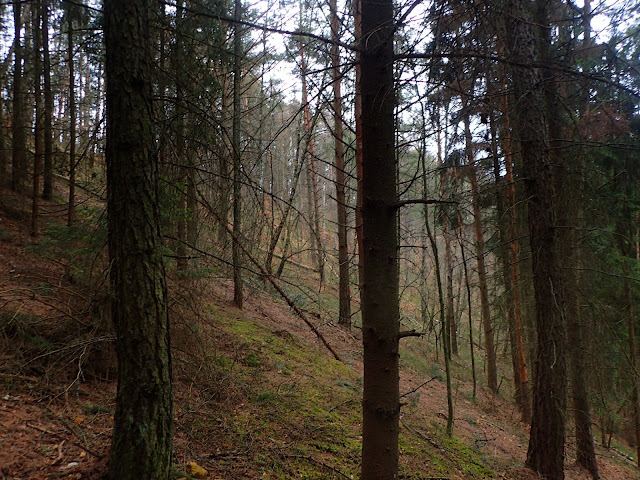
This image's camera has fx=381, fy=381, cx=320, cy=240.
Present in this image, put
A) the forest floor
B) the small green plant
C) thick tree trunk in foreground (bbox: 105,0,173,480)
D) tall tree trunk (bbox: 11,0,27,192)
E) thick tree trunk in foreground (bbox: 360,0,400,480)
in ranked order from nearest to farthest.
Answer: thick tree trunk in foreground (bbox: 105,0,173,480), thick tree trunk in foreground (bbox: 360,0,400,480), the forest floor, the small green plant, tall tree trunk (bbox: 11,0,27,192)

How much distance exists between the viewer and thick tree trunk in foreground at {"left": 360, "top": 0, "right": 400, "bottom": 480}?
101 inches

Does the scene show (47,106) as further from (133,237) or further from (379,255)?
(379,255)

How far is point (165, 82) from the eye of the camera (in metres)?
3.53

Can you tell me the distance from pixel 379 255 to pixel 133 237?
1621 mm

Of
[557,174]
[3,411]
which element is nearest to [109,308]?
[3,411]

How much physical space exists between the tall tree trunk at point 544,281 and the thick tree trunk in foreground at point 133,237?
4778 mm

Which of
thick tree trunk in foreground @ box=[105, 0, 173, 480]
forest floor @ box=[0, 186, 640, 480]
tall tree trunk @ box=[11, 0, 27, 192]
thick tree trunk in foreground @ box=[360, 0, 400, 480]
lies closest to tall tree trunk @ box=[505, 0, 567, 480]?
forest floor @ box=[0, 186, 640, 480]

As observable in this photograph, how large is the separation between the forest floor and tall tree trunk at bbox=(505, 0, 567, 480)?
27.1 inches

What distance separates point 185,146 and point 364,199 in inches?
65.7

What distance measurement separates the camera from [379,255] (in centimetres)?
262

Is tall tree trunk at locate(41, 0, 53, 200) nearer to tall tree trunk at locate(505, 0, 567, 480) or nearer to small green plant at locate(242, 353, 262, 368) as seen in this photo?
small green plant at locate(242, 353, 262, 368)

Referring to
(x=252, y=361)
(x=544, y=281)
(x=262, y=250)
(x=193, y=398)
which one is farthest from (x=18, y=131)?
(x=544, y=281)

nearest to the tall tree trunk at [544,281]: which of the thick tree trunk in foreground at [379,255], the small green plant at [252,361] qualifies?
the thick tree trunk in foreground at [379,255]

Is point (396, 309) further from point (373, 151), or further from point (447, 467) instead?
point (447, 467)
